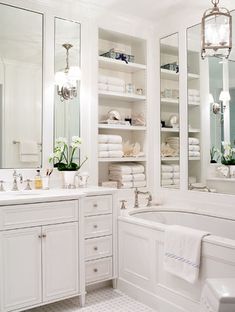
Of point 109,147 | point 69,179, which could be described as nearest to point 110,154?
point 109,147

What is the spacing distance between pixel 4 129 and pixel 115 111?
4.08ft

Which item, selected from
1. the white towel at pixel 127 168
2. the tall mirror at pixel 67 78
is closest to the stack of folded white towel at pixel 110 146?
the white towel at pixel 127 168

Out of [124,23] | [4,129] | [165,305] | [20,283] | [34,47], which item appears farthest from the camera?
[124,23]

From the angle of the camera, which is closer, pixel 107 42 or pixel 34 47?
pixel 34 47

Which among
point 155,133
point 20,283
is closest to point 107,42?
point 155,133

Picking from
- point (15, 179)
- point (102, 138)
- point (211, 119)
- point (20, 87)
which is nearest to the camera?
point (15, 179)

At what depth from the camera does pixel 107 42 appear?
3.83 meters

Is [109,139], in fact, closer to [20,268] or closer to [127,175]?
[127,175]

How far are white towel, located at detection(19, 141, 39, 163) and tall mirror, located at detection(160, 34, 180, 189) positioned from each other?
141cm

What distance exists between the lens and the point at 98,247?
298 centimetres

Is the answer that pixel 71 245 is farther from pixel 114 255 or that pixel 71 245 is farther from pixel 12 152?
pixel 12 152

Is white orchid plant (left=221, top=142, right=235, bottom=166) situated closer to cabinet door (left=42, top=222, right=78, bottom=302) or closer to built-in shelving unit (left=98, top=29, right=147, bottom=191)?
built-in shelving unit (left=98, top=29, right=147, bottom=191)

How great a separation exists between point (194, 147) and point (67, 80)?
4.66 feet

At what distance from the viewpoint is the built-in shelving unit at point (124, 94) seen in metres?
3.62
